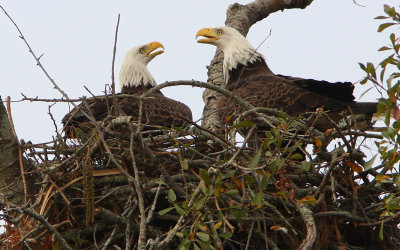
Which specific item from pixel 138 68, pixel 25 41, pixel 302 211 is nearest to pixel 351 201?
pixel 302 211

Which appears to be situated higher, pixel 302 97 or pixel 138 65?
pixel 138 65

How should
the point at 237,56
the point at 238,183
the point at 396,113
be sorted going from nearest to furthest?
1. the point at 396,113
2. the point at 238,183
3. the point at 237,56

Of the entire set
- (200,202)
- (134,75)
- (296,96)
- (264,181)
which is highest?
(134,75)

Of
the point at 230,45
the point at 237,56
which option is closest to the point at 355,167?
the point at 237,56

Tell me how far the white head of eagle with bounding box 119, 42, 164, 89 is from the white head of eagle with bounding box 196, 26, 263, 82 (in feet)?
2.40

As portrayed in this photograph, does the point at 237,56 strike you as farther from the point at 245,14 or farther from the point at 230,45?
the point at 245,14

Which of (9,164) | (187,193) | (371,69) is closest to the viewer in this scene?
(371,69)

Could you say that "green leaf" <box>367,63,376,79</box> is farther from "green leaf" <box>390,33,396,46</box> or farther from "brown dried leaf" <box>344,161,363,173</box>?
"brown dried leaf" <box>344,161,363,173</box>

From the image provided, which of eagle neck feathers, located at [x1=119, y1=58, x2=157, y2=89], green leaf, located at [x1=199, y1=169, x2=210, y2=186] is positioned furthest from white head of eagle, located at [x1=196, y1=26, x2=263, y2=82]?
green leaf, located at [x1=199, y1=169, x2=210, y2=186]

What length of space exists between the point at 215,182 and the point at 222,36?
4100 millimetres

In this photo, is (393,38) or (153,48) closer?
(393,38)

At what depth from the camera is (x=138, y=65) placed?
26.3 feet

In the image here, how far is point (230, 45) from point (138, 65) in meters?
1.26

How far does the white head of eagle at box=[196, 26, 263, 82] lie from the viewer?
24.3 ft
